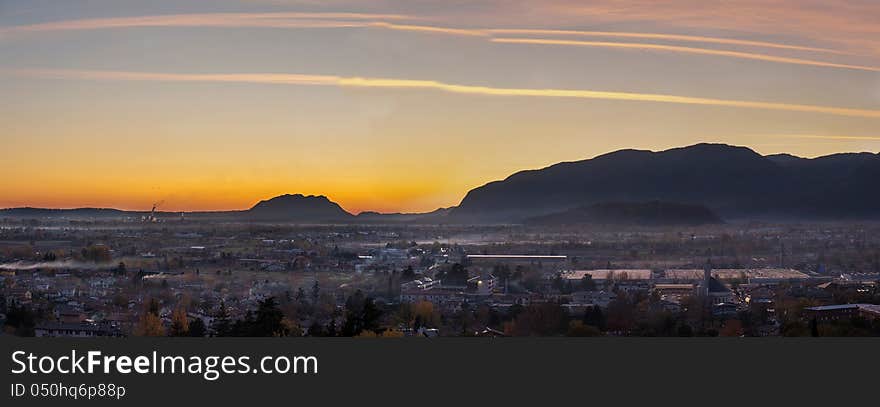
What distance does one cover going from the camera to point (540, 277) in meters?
29.7

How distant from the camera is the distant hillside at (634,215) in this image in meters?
47.6

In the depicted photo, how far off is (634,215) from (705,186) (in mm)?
9358

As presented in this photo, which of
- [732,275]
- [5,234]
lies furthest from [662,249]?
[5,234]

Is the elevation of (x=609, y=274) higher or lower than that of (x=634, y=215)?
lower

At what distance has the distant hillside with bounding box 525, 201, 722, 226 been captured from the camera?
47.6 m

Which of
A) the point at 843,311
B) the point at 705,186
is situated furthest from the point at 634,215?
the point at 843,311

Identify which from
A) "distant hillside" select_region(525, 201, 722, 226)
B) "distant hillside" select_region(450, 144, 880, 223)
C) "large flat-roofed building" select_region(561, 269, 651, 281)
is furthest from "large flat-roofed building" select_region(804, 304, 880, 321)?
"distant hillside" select_region(525, 201, 722, 226)

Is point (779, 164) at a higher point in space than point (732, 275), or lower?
higher

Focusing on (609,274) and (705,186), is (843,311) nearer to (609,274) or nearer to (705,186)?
(609,274)

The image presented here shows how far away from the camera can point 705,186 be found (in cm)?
5734

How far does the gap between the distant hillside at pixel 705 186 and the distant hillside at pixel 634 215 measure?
2.15 ft

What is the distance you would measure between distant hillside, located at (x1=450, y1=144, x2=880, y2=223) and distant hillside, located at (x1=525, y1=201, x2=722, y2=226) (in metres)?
0.66

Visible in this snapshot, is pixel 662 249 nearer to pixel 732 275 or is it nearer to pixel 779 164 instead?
pixel 732 275

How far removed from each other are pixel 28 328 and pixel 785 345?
12098mm
